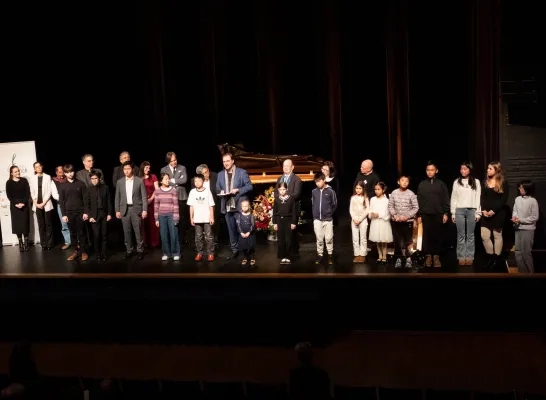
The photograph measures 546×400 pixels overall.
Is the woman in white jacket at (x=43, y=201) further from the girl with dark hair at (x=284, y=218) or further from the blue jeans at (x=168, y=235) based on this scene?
the girl with dark hair at (x=284, y=218)

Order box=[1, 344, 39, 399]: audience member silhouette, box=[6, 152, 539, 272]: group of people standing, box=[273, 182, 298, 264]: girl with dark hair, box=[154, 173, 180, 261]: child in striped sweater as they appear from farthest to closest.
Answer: box=[154, 173, 180, 261]: child in striped sweater < box=[273, 182, 298, 264]: girl with dark hair < box=[6, 152, 539, 272]: group of people standing < box=[1, 344, 39, 399]: audience member silhouette

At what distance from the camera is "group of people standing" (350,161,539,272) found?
9.00 m

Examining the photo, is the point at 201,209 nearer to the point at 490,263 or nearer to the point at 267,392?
the point at 490,263

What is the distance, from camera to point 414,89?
39.0 ft

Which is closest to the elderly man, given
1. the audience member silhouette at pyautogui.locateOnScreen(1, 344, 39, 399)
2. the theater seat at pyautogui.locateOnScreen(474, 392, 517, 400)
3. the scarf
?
the scarf

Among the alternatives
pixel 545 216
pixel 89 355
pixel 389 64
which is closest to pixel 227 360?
pixel 89 355

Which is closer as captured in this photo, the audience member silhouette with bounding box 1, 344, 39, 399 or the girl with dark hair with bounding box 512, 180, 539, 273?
the audience member silhouette with bounding box 1, 344, 39, 399

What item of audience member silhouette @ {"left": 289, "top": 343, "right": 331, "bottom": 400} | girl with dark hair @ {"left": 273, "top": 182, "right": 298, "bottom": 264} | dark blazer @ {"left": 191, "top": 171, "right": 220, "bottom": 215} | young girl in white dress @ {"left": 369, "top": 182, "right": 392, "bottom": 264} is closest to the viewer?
audience member silhouette @ {"left": 289, "top": 343, "right": 331, "bottom": 400}

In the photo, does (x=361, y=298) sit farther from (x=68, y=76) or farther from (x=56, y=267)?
(x=68, y=76)

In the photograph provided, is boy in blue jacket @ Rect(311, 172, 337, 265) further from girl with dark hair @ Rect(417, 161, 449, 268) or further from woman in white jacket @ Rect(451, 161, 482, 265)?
woman in white jacket @ Rect(451, 161, 482, 265)

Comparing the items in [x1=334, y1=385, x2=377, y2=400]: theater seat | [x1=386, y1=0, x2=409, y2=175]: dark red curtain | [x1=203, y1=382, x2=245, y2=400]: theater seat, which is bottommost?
[x1=334, y1=385, x2=377, y2=400]: theater seat

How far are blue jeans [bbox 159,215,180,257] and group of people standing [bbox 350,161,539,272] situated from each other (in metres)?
2.62

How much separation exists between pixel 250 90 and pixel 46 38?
3.96m

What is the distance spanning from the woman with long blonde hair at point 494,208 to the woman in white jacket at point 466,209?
0.13m
